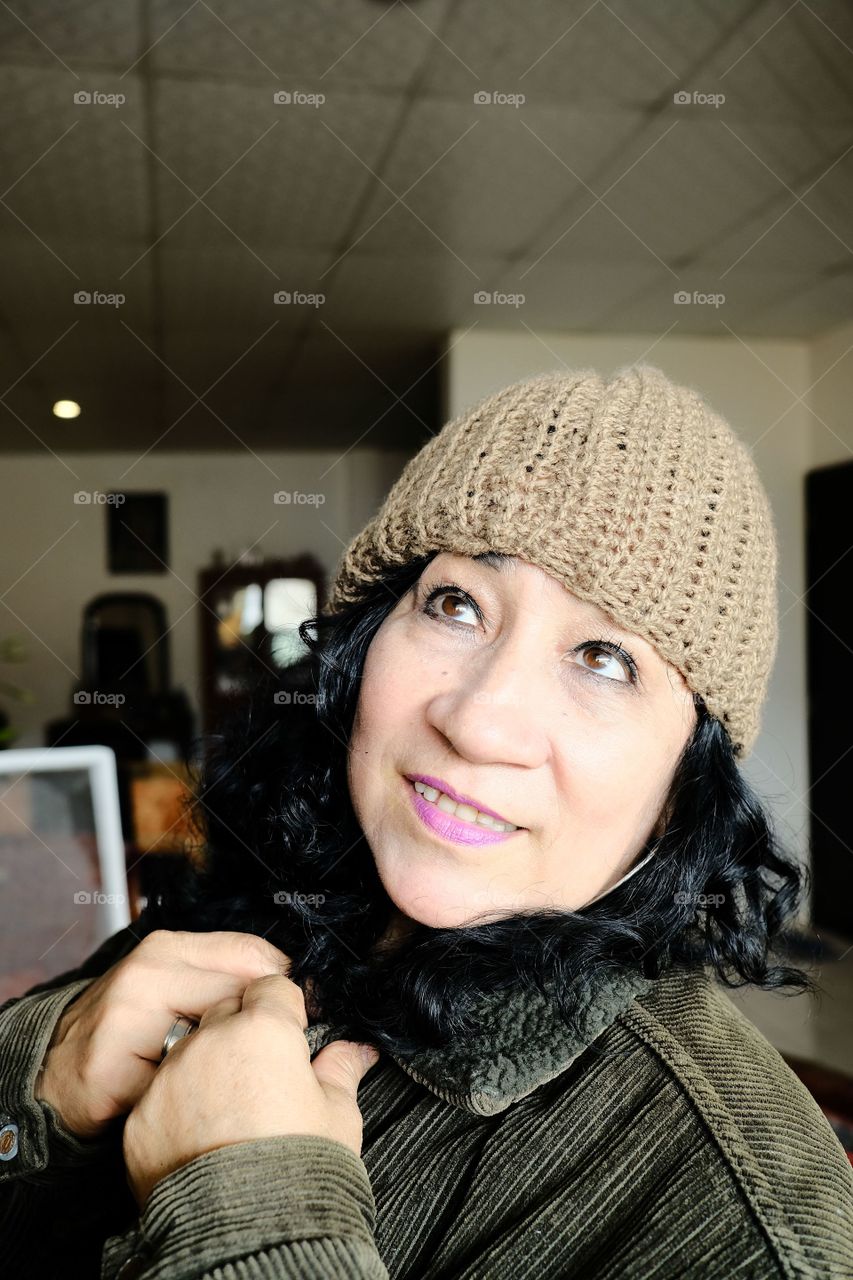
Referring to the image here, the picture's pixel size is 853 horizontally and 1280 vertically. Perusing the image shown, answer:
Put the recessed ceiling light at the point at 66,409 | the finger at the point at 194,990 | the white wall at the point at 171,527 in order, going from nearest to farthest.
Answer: the finger at the point at 194,990
the recessed ceiling light at the point at 66,409
the white wall at the point at 171,527

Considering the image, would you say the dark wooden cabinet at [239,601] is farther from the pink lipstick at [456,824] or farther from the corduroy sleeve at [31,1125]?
the pink lipstick at [456,824]

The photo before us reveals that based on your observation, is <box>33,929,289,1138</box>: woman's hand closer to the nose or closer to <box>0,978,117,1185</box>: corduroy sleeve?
<box>0,978,117,1185</box>: corduroy sleeve

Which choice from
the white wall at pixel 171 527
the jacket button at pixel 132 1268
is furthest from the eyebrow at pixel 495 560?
the white wall at pixel 171 527

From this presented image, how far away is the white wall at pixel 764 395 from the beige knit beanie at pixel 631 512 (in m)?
3.83

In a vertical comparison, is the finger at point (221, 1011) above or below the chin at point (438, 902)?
below

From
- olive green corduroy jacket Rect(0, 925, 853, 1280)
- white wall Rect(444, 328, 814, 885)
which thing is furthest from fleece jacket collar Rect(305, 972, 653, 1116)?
white wall Rect(444, 328, 814, 885)

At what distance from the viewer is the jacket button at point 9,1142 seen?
867 mm

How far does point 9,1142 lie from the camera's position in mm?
868

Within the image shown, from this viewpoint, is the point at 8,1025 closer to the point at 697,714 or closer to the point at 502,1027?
the point at 502,1027

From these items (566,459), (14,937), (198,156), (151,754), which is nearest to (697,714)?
(566,459)

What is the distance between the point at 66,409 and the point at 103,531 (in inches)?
77.8

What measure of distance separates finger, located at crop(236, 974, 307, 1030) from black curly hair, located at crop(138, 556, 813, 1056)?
0.12m

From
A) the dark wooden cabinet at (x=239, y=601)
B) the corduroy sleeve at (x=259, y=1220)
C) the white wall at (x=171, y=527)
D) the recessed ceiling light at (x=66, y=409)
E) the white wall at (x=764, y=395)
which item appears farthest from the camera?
the white wall at (x=171, y=527)

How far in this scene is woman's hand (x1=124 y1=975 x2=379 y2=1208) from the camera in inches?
25.0
